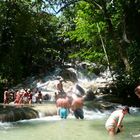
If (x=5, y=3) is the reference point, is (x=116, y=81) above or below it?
below

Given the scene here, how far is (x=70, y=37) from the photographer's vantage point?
37.7 m

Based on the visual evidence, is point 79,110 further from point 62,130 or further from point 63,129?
point 63,129

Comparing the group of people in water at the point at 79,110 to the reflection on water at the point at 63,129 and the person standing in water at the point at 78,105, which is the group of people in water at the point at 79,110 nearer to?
the person standing in water at the point at 78,105

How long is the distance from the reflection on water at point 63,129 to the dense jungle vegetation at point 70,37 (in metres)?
4.90

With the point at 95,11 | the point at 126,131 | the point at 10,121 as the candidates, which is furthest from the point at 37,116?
the point at 95,11

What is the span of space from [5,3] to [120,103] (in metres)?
12.9

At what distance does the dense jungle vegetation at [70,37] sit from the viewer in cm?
2920

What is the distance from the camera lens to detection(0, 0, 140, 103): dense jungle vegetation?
1150 inches

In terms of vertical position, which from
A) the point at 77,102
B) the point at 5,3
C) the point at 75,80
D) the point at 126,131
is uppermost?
the point at 5,3

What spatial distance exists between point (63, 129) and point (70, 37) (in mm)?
18194

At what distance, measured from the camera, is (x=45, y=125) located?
72.4 ft

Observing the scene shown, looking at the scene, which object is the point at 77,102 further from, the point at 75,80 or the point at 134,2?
the point at 75,80

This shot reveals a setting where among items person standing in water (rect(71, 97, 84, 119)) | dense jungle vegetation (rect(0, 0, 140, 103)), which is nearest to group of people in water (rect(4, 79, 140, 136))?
person standing in water (rect(71, 97, 84, 119))

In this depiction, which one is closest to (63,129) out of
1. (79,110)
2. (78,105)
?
(79,110)
